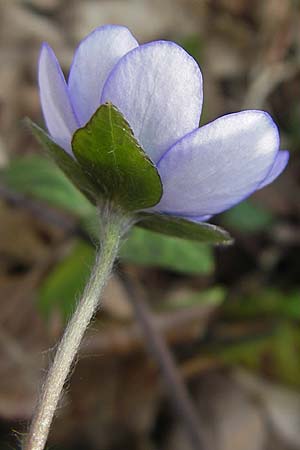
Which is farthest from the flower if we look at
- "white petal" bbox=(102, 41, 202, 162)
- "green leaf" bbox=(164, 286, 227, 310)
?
"green leaf" bbox=(164, 286, 227, 310)

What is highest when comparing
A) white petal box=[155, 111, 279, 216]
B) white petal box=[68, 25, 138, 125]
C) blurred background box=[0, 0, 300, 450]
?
white petal box=[68, 25, 138, 125]

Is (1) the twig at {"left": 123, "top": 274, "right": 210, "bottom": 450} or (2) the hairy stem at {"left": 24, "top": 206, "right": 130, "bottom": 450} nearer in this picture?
(2) the hairy stem at {"left": 24, "top": 206, "right": 130, "bottom": 450}

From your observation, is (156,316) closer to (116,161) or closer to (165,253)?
(165,253)

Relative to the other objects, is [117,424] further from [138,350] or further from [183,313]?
[183,313]

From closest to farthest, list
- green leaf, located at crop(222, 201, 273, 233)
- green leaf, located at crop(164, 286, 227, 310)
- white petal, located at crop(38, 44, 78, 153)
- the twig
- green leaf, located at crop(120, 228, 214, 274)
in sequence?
white petal, located at crop(38, 44, 78, 153), green leaf, located at crop(120, 228, 214, 274), the twig, green leaf, located at crop(164, 286, 227, 310), green leaf, located at crop(222, 201, 273, 233)

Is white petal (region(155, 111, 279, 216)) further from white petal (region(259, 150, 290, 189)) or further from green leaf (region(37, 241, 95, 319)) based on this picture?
green leaf (region(37, 241, 95, 319))

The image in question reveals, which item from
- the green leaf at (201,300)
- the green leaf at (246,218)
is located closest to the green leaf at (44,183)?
the green leaf at (201,300)

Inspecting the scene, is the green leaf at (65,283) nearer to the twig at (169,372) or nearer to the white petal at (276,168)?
the twig at (169,372)
